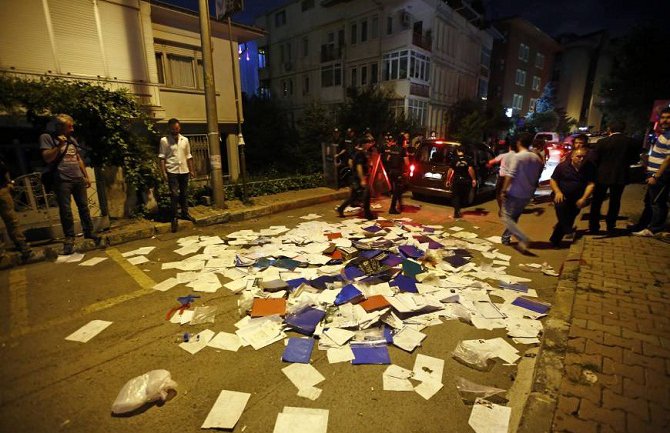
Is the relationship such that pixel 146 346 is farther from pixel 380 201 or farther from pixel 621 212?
pixel 621 212

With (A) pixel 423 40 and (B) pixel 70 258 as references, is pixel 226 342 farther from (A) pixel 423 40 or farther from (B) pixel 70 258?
(A) pixel 423 40

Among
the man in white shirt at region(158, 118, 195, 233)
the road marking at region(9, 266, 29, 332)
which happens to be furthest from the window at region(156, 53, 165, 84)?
the road marking at region(9, 266, 29, 332)

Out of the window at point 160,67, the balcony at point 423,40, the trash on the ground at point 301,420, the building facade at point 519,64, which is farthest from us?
the building facade at point 519,64

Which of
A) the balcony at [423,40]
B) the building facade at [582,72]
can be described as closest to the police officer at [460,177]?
the balcony at [423,40]

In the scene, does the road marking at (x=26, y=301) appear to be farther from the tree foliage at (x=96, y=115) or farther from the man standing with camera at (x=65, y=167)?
the tree foliage at (x=96, y=115)

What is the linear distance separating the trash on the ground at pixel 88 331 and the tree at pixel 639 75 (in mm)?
29124

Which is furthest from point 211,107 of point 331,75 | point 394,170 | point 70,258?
point 331,75

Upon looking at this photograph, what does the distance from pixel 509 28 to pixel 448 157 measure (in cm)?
3443

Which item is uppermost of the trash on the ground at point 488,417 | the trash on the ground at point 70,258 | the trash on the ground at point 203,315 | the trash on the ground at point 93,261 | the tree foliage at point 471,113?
the tree foliage at point 471,113

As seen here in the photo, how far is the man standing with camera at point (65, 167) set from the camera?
4957 mm

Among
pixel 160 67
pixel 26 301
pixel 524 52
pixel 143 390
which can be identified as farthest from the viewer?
pixel 524 52

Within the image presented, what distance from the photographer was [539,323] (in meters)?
3.44

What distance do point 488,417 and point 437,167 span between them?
7507 mm

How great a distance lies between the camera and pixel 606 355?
262 cm
